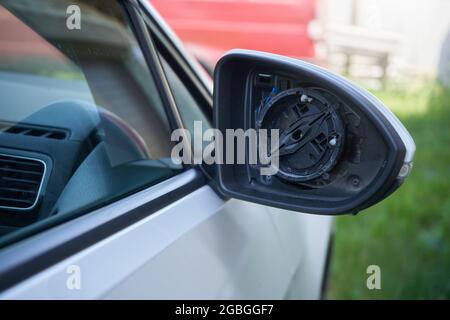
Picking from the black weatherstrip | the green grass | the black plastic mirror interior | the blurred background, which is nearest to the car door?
the black weatherstrip

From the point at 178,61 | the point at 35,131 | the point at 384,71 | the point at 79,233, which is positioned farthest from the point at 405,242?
the point at 384,71

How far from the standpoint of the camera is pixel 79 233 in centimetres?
119

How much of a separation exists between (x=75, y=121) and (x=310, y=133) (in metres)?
0.67

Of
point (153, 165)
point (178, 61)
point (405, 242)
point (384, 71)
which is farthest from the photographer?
point (384, 71)

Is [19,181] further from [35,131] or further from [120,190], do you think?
[120,190]

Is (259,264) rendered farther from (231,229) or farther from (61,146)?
(61,146)

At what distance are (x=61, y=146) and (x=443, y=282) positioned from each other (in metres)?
3.00

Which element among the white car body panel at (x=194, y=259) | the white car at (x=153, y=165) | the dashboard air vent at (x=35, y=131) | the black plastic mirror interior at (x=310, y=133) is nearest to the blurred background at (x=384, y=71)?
the white car body panel at (x=194, y=259)

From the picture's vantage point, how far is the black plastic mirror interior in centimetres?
136

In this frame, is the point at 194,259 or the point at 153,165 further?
the point at 153,165

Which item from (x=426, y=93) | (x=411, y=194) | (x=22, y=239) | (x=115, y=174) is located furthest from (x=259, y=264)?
(x=426, y=93)

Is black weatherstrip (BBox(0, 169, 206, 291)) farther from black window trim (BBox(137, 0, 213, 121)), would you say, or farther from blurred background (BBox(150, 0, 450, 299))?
→ blurred background (BBox(150, 0, 450, 299))

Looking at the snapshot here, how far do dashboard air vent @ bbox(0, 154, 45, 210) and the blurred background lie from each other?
8.74ft

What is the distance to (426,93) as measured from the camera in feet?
30.7
